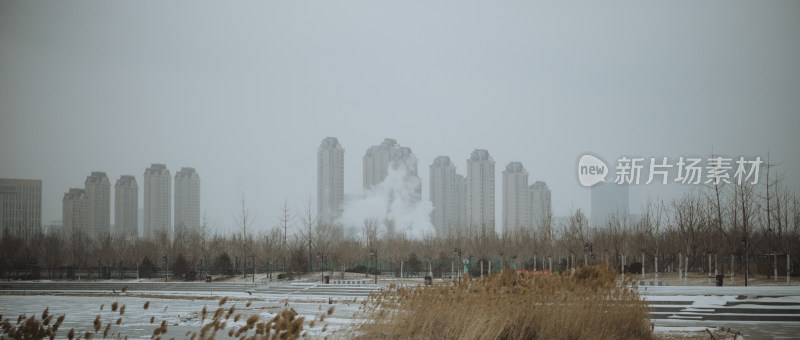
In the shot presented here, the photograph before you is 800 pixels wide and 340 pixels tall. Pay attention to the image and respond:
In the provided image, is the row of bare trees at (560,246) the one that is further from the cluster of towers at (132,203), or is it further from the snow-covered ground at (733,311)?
the cluster of towers at (132,203)

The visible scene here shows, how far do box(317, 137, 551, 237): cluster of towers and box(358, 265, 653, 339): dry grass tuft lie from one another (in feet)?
240

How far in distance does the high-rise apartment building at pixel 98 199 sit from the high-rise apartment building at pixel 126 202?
271 centimetres

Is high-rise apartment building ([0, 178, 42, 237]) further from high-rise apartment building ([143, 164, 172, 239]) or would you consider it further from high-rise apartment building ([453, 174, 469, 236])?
high-rise apartment building ([453, 174, 469, 236])

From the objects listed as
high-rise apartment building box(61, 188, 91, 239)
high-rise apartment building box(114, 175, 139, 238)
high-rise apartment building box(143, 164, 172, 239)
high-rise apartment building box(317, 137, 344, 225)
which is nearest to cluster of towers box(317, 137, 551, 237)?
high-rise apartment building box(317, 137, 344, 225)

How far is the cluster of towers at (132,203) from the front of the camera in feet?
206

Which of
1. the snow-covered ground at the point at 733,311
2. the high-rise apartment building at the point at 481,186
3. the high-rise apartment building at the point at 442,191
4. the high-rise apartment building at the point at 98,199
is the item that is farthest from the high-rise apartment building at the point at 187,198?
the snow-covered ground at the point at 733,311

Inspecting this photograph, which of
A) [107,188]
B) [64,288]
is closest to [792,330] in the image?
[64,288]

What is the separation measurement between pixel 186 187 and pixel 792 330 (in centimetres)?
7120

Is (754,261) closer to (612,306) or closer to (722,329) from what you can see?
(722,329)

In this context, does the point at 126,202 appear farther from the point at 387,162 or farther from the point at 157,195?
the point at 387,162

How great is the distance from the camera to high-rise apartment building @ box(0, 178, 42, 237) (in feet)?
138

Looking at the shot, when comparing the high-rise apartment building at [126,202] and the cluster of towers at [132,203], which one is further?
the high-rise apartment building at [126,202]

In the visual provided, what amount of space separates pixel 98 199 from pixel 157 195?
7500 millimetres

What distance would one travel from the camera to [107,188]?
215ft
